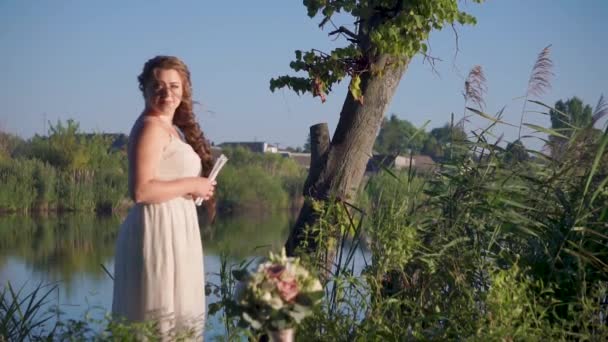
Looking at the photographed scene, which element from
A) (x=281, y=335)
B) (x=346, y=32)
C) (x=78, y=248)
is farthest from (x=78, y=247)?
(x=281, y=335)

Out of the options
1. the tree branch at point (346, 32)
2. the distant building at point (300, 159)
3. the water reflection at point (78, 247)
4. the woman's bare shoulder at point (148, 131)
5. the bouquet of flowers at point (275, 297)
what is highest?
the tree branch at point (346, 32)

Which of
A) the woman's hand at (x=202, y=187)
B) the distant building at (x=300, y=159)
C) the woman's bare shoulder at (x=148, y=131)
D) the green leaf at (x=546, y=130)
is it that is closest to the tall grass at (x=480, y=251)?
the green leaf at (x=546, y=130)

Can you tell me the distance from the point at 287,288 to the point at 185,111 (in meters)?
1.13

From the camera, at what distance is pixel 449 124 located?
14.9 ft

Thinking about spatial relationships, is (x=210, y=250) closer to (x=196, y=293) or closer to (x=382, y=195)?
(x=382, y=195)

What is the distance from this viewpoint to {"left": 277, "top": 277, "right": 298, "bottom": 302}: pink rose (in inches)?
94.7

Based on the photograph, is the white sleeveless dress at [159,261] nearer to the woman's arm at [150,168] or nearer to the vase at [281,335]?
the woman's arm at [150,168]

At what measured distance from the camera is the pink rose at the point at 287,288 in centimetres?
240

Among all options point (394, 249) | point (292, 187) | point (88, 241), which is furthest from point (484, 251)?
point (292, 187)

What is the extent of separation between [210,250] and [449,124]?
24.2 ft

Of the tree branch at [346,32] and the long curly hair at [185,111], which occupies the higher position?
the tree branch at [346,32]

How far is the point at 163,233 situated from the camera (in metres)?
3.02

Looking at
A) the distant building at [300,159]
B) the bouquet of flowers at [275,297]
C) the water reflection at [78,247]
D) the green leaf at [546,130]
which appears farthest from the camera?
the distant building at [300,159]

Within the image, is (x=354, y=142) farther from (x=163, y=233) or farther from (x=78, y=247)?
(x=78, y=247)
